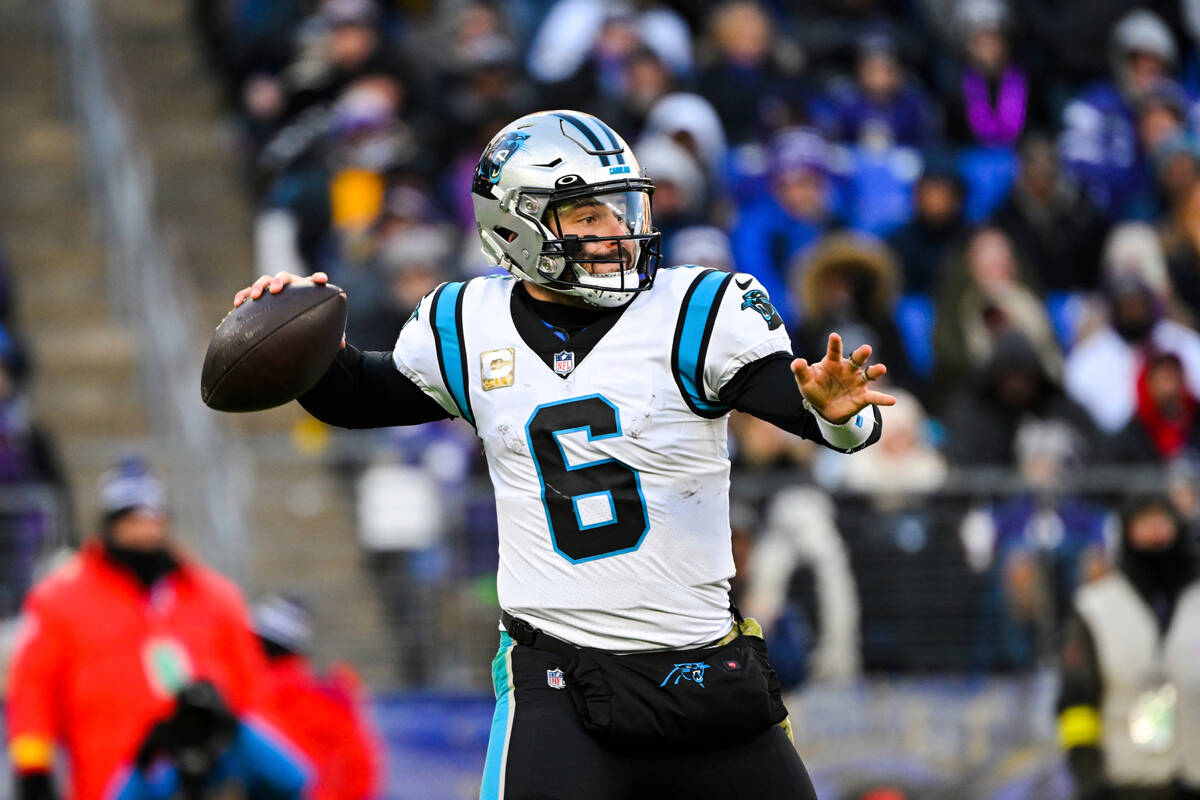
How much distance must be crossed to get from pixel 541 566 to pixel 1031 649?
5.59 meters

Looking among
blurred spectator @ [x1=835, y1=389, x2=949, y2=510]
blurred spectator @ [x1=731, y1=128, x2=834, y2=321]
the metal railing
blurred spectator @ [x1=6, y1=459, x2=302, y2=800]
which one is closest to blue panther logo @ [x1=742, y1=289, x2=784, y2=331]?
blurred spectator @ [x1=6, y1=459, x2=302, y2=800]

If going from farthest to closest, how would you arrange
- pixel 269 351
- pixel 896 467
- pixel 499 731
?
pixel 896 467 → pixel 269 351 → pixel 499 731

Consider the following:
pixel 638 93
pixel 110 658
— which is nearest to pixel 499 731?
pixel 110 658

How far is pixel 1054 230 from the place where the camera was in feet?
41.3

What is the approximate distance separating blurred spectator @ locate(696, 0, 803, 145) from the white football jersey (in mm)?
8171

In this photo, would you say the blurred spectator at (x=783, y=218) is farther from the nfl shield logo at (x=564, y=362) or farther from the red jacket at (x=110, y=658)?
the nfl shield logo at (x=564, y=362)

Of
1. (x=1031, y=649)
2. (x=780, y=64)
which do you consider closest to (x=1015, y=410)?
(x=1031, y=649)

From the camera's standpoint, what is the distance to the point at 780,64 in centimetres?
1367

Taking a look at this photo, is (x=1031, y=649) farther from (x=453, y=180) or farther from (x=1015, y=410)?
(x=453, y=180)

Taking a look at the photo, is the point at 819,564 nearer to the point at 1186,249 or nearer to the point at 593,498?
the point at 1186,249

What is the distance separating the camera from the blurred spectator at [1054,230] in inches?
494

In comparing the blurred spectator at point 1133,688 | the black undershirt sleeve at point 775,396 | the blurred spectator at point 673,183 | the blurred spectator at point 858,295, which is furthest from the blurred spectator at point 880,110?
the black undershirt sleeve at point 775,396

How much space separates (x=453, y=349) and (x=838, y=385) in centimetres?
96

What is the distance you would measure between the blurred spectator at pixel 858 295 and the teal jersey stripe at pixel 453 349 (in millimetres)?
6084
